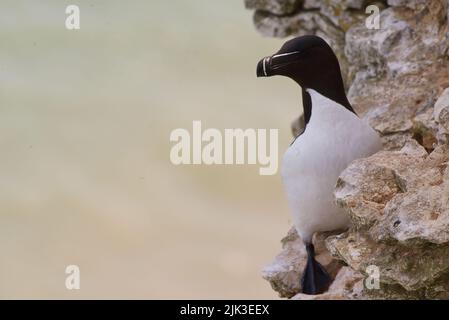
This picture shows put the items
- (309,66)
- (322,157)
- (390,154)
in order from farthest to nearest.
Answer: (309,66) → (322,157) → (390,154)

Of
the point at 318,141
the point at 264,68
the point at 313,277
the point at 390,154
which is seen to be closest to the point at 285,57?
the point at 264,68

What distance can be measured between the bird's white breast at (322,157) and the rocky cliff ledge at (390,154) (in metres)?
0.19

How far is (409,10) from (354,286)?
2.45 m

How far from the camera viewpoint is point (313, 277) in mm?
5527

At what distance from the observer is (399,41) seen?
265 inches

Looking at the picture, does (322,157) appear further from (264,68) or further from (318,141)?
(264,68)

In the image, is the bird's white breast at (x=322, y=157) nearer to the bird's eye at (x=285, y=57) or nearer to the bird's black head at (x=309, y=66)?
the bird's black head at (x=309, y=66)

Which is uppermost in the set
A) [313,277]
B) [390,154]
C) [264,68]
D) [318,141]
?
[264,68]

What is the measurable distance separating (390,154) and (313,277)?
0.84 m

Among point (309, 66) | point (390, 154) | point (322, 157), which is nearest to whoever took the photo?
point (390, 154)

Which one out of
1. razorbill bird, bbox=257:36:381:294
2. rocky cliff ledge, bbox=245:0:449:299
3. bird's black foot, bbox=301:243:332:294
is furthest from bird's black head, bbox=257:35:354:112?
bird's black foot, bbox=301:243:332:294

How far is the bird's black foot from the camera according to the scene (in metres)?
5.48
